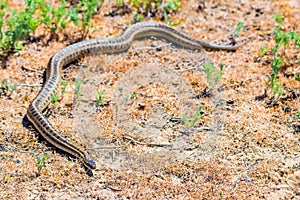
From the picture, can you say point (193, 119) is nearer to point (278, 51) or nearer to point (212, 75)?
point (212, 75)

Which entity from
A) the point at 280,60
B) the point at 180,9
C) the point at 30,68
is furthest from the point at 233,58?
the point at 30,68

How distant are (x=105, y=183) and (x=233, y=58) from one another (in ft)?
15.6

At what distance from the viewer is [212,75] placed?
11.0 m

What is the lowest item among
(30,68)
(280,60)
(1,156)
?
(1,156)

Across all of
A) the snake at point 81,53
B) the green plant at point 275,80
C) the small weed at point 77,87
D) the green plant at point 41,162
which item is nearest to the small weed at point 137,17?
the snake at point 81,53

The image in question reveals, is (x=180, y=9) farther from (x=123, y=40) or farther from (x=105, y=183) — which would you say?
(x=105, y=183)

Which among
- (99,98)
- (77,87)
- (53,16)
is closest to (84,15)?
(53,16)

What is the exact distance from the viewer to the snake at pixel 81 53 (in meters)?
9.16

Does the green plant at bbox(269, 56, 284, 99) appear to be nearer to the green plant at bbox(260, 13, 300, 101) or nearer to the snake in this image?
the green plant at bbox(260, 13, 300, 101)

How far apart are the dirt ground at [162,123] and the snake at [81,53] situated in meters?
0.15

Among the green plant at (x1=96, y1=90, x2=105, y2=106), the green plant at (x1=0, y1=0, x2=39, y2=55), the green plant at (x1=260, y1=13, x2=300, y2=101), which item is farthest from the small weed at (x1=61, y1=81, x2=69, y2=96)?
the green plant at (x1=260, y1=13, x2=300, y2=101)

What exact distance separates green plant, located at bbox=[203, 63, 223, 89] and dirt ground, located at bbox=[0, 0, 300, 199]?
0.10 meters

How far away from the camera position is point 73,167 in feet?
28.8

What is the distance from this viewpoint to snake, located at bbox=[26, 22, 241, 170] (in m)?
9.16
